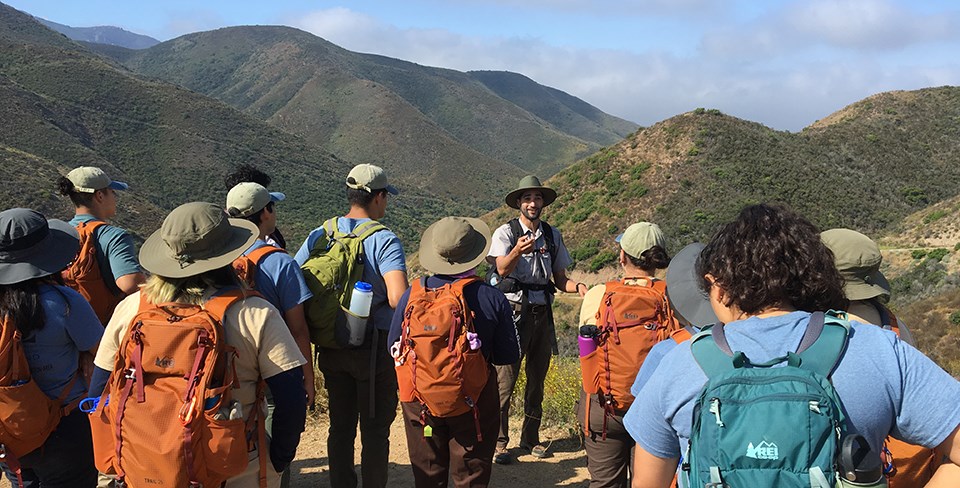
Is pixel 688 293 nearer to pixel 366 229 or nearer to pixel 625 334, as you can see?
pixel 625 334

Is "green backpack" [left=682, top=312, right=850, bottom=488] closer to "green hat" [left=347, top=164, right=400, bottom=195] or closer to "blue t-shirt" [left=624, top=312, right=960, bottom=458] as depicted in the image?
"blue t-shirt" [left=624, top=312, right=960, bottom=458]

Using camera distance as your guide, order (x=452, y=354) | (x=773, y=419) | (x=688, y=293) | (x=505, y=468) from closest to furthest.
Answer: (x=773, y=419)
(x=688, y=293)
(x=452, y=354)
(x=505, y=468)

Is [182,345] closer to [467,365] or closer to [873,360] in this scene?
[467,365]

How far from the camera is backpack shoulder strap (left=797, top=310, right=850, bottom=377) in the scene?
57.0 inches

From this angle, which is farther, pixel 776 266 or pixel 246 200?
pixel 246 200

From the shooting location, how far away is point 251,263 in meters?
A: 2.97

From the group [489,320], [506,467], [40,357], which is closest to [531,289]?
[506,467]

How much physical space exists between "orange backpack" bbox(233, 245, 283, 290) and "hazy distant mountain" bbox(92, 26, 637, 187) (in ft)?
309

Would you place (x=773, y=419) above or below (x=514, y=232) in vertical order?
below

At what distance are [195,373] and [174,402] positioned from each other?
0.11 m

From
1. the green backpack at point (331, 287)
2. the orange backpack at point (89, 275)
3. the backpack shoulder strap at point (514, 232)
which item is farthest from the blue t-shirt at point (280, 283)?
the backpack shoulder strap at point (514, 232)

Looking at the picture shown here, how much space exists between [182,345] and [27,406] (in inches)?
41.3

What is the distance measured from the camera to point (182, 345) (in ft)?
6.58

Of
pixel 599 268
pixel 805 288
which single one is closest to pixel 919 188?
pixel 599 268
